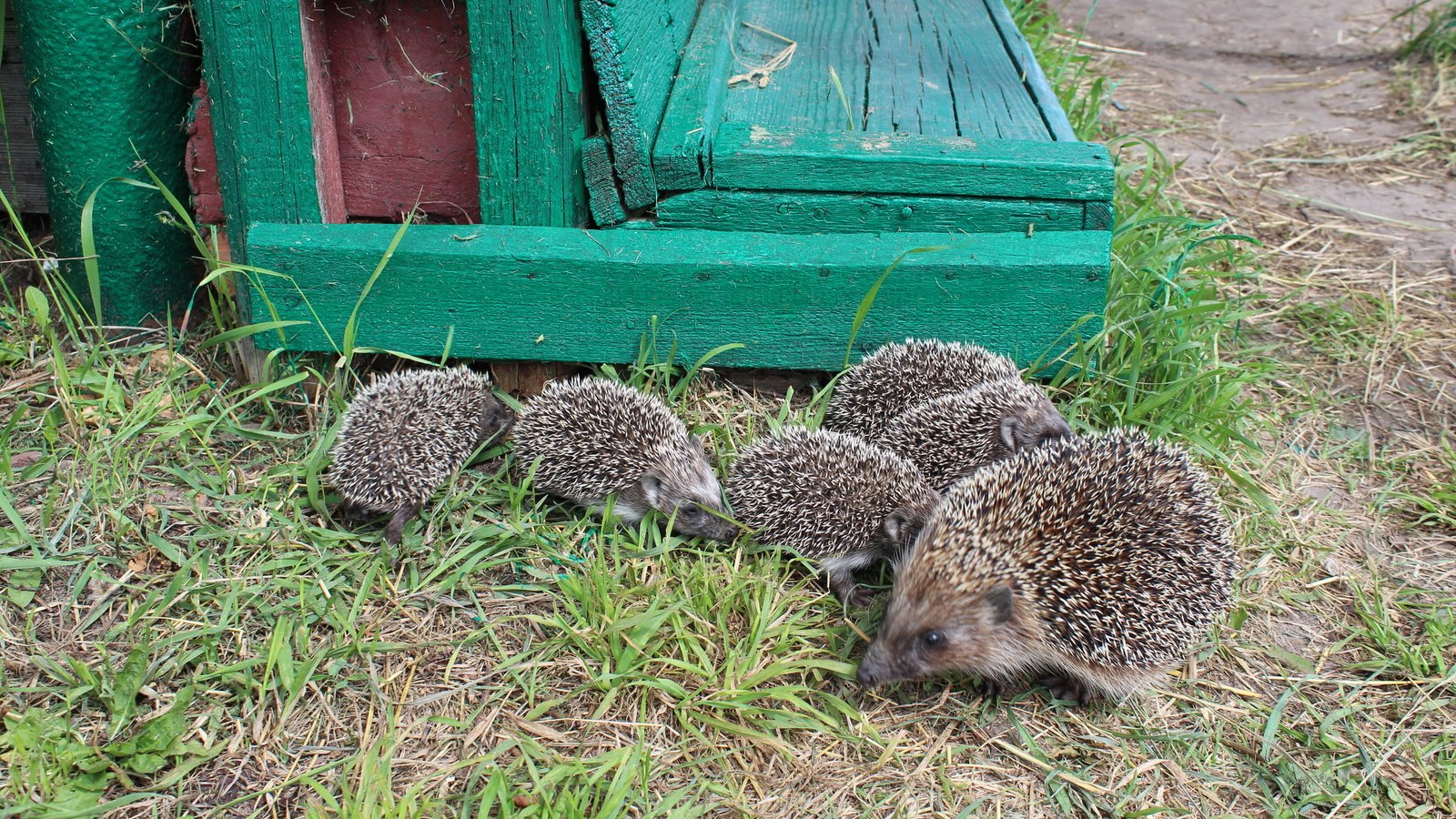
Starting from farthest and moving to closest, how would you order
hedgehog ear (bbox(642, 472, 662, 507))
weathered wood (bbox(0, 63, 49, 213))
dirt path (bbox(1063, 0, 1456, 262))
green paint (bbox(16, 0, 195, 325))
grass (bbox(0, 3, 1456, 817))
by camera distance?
dirt path (bbox(1063, 0, 1456, 262)) → weathered wood (bbox(0, 63, 49, 213)) → green paint (bbox(16, 0, 195, 325)) → hedgehog ear (bbox(642, 472, 662, 507)) → grass (bbox(0, 3, 1456, 817))

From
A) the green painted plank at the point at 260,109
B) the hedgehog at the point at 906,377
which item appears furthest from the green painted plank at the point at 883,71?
the green painted plank at the point at 260,109

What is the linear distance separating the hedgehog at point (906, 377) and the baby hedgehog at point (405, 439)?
148 cm

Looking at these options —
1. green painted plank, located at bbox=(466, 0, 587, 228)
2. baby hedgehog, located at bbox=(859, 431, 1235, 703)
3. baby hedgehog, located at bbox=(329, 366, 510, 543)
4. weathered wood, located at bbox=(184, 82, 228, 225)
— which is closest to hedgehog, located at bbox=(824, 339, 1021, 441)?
baby hedgehog, located at bbox=(859, 431, 1235, 703)

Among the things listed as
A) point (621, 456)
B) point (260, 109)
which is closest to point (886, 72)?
point (621, 456)

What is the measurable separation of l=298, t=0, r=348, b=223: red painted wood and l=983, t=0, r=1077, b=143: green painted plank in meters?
2.99

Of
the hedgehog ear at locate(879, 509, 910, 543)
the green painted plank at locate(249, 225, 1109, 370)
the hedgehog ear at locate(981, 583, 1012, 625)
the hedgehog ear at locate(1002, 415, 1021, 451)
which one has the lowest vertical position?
the hedgehog ear at locate(981, 583, 1012, 625)

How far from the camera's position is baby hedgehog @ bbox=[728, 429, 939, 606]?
11.5 ft

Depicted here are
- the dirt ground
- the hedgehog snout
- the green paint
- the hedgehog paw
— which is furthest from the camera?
the dirt ground

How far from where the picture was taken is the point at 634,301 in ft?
13.0

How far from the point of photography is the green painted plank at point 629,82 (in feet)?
12.3

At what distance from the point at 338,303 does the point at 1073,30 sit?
24.5 feet

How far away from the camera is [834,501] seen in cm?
353

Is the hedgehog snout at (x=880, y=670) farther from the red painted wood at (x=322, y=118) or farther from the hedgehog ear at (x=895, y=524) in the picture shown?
the red painted wood at (x=322, y=118)

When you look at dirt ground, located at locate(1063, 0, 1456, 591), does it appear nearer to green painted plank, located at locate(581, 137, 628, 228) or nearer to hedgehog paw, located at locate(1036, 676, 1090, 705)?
hedgehog paw, located at locate(1036, 676, 1090, 705)
